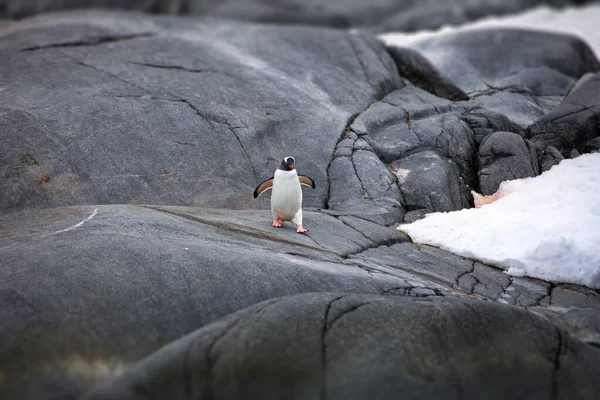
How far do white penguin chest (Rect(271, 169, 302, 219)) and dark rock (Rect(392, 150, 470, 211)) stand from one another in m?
2.09

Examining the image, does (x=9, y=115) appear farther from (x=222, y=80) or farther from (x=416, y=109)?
(x=416, y=109)

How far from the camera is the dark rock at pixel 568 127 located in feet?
34.9

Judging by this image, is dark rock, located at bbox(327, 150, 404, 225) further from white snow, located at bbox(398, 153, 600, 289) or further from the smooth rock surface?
white snow, located at bbox(398, 153, 600, 289)

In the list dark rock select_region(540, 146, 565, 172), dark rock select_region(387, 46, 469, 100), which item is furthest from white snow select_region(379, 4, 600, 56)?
dark rock select_region(540, 146, 565, 172)

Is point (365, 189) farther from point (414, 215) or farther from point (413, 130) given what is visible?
point (413, 130)

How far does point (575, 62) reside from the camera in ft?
45.2

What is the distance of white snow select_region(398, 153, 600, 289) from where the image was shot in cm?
723

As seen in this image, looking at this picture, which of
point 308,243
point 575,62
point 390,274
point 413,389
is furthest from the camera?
point 575,62

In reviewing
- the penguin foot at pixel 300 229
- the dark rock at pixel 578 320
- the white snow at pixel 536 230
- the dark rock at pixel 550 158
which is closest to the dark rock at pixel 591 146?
the dark rock at pixel 550 158

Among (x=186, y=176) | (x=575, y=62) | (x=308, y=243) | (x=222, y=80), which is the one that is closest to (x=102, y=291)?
(x=308, y=243)

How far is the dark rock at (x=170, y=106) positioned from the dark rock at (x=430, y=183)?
1.11 m

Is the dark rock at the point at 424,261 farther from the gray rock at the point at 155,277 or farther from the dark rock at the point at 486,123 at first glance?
the dark rock at the point at 486,123

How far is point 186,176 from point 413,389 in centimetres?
498

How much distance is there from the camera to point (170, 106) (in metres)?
9.42
